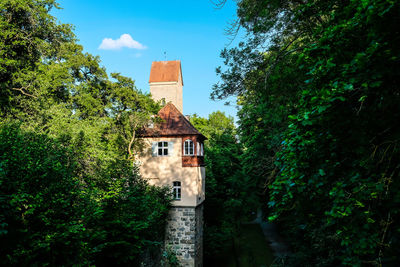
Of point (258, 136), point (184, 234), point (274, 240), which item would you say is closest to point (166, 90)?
point (184, 234)

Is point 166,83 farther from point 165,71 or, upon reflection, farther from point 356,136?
point 356,136

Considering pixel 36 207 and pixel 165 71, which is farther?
Result: pixel 165 71

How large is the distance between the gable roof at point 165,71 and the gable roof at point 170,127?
348 inches

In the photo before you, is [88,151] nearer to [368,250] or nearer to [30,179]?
[30,179]

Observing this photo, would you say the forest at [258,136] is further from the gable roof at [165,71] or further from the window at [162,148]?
the gable roof at [165,71]

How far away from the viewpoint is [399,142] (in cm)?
327

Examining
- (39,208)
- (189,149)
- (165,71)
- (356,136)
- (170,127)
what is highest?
(165,71)

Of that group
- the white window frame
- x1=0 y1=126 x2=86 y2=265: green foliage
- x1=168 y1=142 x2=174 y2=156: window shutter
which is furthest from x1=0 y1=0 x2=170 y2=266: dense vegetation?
x1=168 y1=142 x2=174 y2=156: window shutter

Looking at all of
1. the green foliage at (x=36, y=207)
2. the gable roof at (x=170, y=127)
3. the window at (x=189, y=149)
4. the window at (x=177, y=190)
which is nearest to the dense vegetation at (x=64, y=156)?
the green foliage at (x=36, y=207)

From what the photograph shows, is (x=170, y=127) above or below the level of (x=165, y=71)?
below

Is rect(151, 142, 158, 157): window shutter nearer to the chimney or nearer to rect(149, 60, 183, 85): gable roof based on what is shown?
the chimney

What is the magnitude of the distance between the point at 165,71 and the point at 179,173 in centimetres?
1476

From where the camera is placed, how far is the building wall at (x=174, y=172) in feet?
56.9

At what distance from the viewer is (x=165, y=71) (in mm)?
28031
